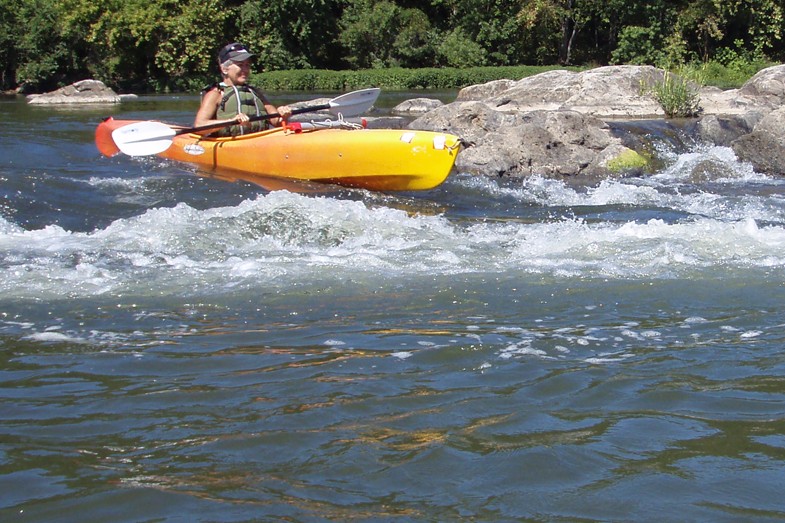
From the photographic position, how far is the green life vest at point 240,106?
882 centimetres

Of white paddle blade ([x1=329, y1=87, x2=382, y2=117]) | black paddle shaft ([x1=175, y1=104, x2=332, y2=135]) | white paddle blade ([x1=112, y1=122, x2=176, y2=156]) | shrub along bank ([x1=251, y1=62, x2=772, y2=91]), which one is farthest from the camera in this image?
shrub along bank ([x1=251, y1=62, x2=772, y2=91])

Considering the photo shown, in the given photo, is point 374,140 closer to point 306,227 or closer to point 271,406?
point 306,227

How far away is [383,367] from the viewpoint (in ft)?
11.9

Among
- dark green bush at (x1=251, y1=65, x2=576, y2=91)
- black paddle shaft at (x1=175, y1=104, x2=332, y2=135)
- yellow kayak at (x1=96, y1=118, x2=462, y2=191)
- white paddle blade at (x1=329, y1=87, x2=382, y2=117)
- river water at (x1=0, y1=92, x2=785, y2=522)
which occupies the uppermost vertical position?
dark green bush at (x1=251, y1=65, x2=576, y2=91)

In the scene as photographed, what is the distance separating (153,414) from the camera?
3.15m

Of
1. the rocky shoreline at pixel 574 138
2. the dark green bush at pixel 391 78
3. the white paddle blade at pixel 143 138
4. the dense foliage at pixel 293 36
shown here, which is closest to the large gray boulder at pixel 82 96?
the dark green bush at pixel 391 78

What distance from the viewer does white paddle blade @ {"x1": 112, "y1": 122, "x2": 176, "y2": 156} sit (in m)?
9.14

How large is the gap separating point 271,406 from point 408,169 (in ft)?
16.7

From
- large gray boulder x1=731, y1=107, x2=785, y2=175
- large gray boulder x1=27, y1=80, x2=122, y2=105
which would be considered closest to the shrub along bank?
large gray boulder x1=27, y1=80, x2=122, y2=105

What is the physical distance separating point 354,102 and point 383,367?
21.6ft

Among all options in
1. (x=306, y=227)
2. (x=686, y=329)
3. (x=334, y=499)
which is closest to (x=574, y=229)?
(x=306, y=227)

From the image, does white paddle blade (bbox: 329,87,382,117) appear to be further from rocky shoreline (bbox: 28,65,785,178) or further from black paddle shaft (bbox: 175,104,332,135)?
rocky shoreline (bbox: 28,65,785,178)

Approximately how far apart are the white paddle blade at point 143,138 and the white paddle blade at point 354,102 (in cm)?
172

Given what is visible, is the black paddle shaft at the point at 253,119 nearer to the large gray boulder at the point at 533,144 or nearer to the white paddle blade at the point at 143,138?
the white paddle blade at the point at 143,138
